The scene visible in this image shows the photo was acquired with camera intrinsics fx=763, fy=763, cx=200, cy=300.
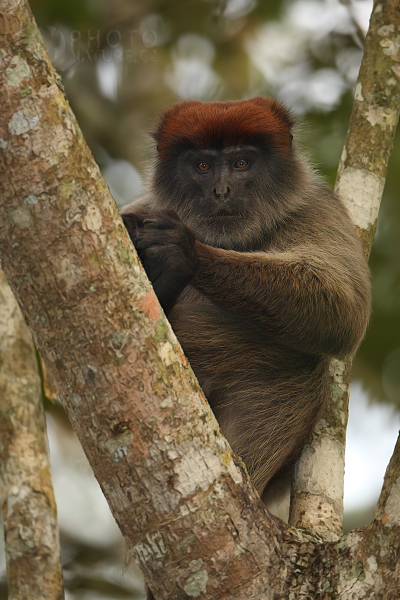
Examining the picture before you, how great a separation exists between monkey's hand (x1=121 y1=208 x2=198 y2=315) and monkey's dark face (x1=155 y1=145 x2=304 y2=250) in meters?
0.85

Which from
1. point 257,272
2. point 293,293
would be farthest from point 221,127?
point 293,293

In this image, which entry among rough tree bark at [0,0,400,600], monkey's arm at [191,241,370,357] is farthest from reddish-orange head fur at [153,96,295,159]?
rough tree bark at [0,0,400,600]

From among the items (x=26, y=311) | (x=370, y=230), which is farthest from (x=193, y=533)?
(x=370, y=230)

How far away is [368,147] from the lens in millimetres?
5305

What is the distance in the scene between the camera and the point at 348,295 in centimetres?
436

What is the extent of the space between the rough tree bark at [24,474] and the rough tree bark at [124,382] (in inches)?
69.4

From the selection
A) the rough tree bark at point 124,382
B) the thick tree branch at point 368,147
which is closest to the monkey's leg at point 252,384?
the thick tree branch at point 368,147

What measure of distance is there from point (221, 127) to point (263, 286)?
1.17m

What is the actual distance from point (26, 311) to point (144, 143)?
10.1ft

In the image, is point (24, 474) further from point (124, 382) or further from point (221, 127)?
point (221, 127)

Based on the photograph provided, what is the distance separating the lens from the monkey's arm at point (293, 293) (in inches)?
158

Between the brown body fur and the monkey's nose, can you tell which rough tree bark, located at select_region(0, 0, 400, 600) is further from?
the monkey's nose

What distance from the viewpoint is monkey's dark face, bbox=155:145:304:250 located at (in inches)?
185

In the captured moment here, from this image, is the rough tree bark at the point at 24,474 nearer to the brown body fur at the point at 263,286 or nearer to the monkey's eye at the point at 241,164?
the brown body fur at the point at 263,286
